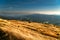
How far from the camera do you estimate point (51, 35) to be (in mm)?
12094

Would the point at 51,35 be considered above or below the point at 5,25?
below

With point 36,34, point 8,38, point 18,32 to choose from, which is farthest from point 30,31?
point 8,38

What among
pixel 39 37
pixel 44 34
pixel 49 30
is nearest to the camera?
pixel 39 37

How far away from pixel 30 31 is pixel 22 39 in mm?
1564

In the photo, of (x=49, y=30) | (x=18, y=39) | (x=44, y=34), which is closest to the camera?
(x=18, y=39)

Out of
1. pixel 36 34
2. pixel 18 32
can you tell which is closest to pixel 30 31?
pixel 36 34

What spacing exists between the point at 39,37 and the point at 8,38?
2229 mm

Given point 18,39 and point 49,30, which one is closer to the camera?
point 18,39

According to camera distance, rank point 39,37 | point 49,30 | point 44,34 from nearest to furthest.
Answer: point 39,37, point 44,34, point 49,30

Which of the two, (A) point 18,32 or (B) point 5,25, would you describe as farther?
(B) point 5,25

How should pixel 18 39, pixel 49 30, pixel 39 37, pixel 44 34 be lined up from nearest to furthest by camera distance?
pixel 18 39 < pixel 39 37 < pixel 44 34 < pixel 49 30

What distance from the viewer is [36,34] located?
11.6 m

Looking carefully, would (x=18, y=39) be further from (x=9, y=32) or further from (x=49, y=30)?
(x=49, y=30)

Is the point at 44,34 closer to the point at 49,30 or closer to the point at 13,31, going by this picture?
the point at 49,30
